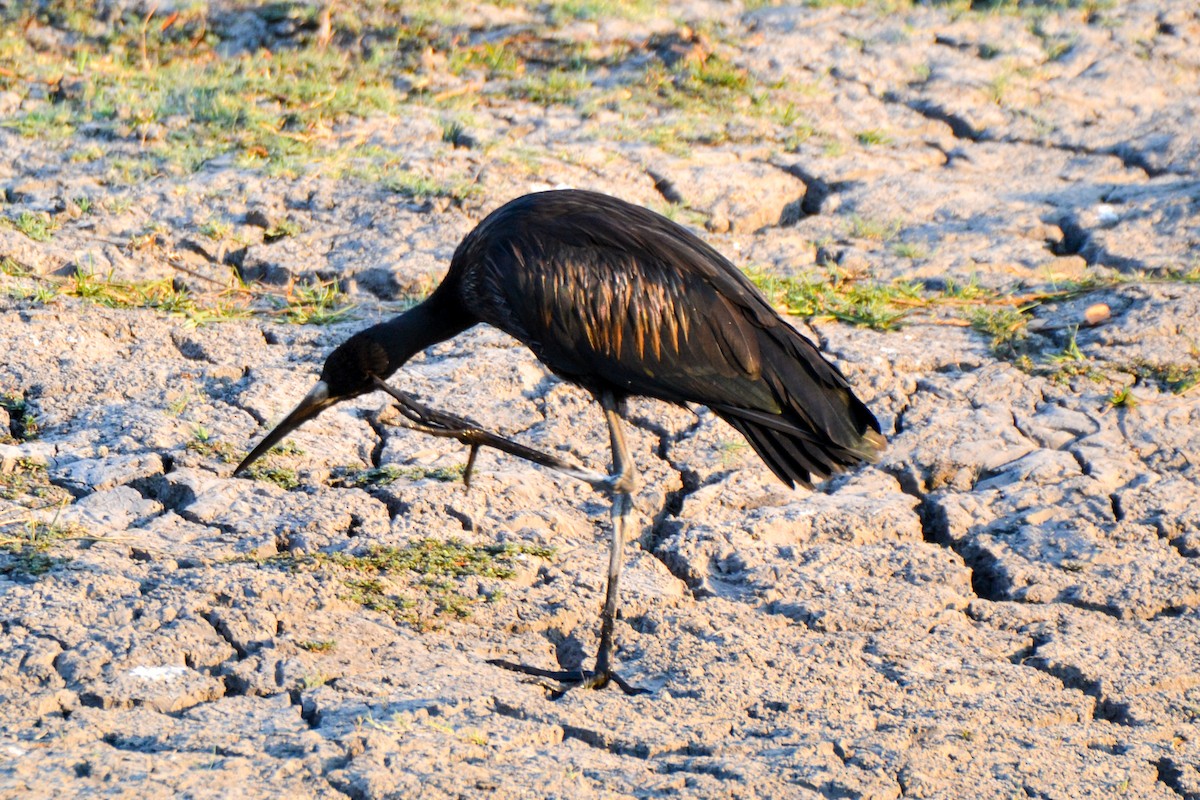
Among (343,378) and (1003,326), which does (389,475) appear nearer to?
(343,378)

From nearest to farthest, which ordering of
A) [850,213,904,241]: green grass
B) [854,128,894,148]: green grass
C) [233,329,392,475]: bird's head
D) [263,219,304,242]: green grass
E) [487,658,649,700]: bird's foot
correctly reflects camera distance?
[487,658,649,700]: bird's foot
[233,329,392,475]: bird's head
[263,219,304,242]: green grass
[850,213,904,241]: green grass
[854,128,894,148]: green grass

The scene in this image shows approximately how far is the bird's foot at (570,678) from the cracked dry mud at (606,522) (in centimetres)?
7

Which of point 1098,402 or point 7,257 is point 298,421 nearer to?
point 7,257

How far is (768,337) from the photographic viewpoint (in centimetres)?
388

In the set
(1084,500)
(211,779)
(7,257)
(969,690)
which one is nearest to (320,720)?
(211,779)

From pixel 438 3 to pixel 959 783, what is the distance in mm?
6261

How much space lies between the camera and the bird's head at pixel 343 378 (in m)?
4.13

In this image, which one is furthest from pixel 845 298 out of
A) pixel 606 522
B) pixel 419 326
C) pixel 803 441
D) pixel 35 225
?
pixel 35 225

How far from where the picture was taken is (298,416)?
4.20m

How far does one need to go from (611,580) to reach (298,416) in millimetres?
1112

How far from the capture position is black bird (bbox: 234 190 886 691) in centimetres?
383

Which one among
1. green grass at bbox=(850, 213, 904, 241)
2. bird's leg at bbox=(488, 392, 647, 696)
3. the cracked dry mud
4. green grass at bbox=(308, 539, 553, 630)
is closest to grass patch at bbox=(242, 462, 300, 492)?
the cracked dry mud

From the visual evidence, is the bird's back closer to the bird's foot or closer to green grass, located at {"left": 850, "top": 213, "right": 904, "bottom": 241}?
the bird's foot

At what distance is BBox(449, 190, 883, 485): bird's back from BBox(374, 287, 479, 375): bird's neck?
0.79 ft
